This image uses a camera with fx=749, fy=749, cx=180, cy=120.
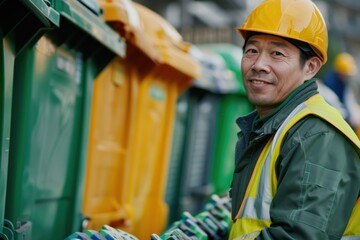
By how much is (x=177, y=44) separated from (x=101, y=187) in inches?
86.1

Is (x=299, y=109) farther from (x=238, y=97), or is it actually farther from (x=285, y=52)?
(x=238, y=97)

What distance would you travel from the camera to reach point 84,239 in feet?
8.83

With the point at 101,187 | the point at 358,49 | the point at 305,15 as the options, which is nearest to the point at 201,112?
the point at 101,187

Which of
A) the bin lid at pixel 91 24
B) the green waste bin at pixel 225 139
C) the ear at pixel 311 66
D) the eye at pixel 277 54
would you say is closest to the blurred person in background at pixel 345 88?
the green waste bin at pixel 225 139

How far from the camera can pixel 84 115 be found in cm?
473


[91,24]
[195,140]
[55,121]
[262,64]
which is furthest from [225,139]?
[262,64]

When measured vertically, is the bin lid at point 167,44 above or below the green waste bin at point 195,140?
above

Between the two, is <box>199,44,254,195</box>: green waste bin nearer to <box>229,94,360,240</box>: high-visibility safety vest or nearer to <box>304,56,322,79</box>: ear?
<box>304,56,322,79</box>: ear

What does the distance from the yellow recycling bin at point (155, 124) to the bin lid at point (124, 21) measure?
0.66 m

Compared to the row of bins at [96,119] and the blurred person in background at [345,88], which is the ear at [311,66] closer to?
the row of bins at [96,119]

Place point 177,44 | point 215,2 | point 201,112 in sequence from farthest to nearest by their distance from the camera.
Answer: point 215,2 → point 201,112 → point 177,44

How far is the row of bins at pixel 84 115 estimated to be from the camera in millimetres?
3557

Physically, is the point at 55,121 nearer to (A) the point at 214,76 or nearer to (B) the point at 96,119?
(B) the point at 96,119

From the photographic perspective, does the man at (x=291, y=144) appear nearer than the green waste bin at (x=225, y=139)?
Yes
